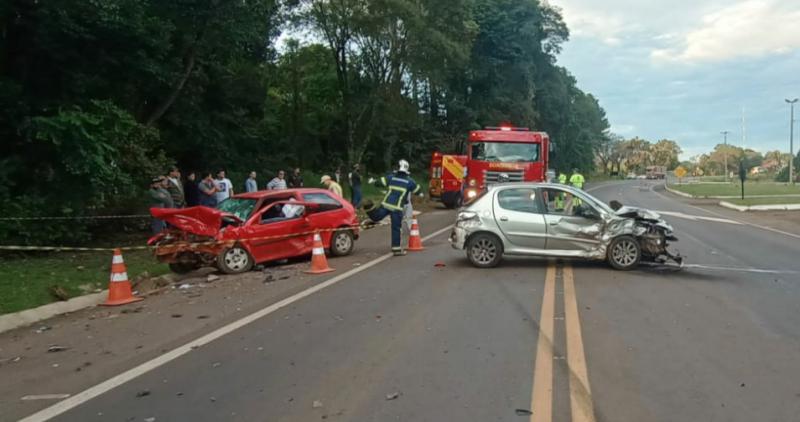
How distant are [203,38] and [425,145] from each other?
120 ft

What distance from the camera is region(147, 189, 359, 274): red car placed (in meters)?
11.0

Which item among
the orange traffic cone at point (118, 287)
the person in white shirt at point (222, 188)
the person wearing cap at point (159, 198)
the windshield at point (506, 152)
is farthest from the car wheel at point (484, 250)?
the windshield at point (506, 152)

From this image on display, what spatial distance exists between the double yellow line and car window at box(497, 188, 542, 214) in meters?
2.90

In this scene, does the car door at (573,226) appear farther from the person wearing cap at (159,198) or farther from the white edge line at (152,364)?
the person wearing cap at (159,198)

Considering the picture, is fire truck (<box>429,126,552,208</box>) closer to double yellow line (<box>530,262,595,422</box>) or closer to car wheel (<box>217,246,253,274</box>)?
car wheel (<box>217,246,253,274</box>)

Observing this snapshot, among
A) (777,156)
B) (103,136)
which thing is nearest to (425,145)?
(103,136)

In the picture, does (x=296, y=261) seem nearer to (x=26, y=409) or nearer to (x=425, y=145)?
(x=26, y=409)

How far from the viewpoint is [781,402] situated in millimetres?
4707

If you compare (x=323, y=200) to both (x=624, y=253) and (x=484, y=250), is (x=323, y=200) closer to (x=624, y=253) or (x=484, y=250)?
(x=484, y=250)

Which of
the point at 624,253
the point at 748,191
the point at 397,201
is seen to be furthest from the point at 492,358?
the point at 748,191

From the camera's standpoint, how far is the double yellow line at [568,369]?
14.9ft

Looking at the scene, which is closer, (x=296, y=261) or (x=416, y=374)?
(x=416, y=374)

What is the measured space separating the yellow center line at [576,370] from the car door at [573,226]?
2.70 metres

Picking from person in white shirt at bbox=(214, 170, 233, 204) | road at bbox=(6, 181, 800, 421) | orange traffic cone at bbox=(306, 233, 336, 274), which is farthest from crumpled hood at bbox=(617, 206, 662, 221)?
person in white shirt at bbox=(214, 170, 233, 204)
